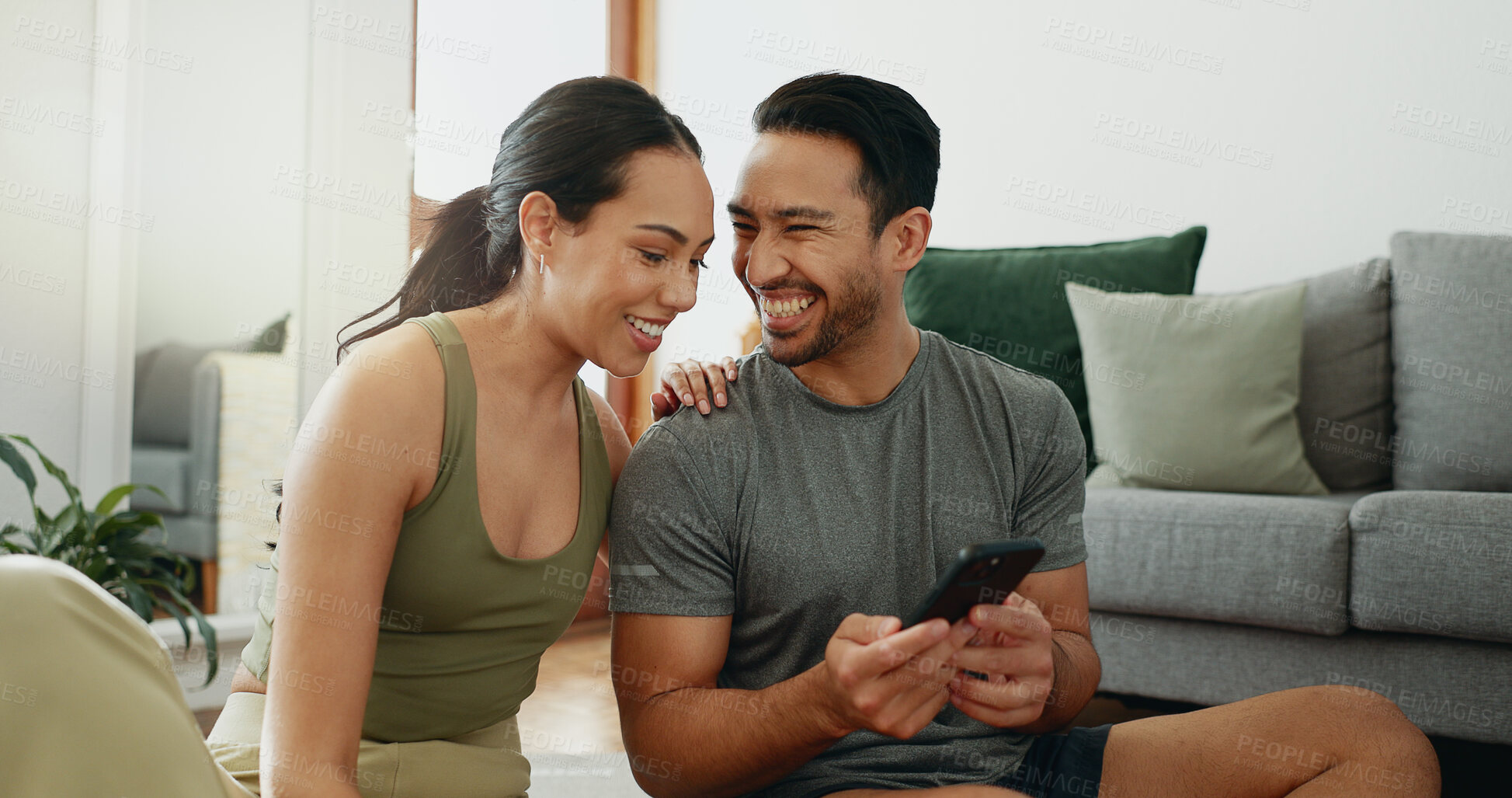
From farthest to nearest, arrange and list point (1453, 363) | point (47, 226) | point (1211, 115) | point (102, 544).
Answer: point (1211, 115), point (47, 226), point (1453, 363), point (102, 544)

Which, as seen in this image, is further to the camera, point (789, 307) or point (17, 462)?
point (17, 462)

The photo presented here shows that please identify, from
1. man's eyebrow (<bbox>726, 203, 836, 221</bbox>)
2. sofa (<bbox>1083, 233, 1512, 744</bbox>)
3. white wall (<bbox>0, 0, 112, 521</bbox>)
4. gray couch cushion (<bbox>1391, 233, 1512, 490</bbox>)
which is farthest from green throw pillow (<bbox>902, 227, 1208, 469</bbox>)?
white wall (<bbox>0, 0, 112, 521</bbox>)

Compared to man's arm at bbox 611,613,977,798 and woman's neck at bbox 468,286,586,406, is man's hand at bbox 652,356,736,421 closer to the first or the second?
woman's neck at bbox 468,286,586,406

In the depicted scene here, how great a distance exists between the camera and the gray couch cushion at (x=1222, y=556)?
1926 millimetres

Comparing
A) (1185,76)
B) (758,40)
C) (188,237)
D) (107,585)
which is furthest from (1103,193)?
(107,585)

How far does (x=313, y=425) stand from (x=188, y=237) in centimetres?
212

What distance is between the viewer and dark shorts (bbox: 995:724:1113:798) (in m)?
1.21

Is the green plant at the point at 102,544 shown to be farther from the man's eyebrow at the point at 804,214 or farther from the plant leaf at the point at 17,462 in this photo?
the man's eyebrow at the point at 804,214

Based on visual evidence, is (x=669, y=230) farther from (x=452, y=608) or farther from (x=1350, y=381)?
(x=1350, y=381)

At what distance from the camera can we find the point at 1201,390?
7.88 feet

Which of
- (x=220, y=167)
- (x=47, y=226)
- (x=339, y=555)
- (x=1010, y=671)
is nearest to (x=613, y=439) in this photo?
(x=339, y=555)

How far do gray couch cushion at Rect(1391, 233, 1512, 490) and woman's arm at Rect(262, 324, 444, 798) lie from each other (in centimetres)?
220

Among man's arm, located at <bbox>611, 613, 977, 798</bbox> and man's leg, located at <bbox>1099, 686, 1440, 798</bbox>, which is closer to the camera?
man's arm, located at <bbox>611, 613, 977, 798</bbox>

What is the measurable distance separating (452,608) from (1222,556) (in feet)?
4.97
